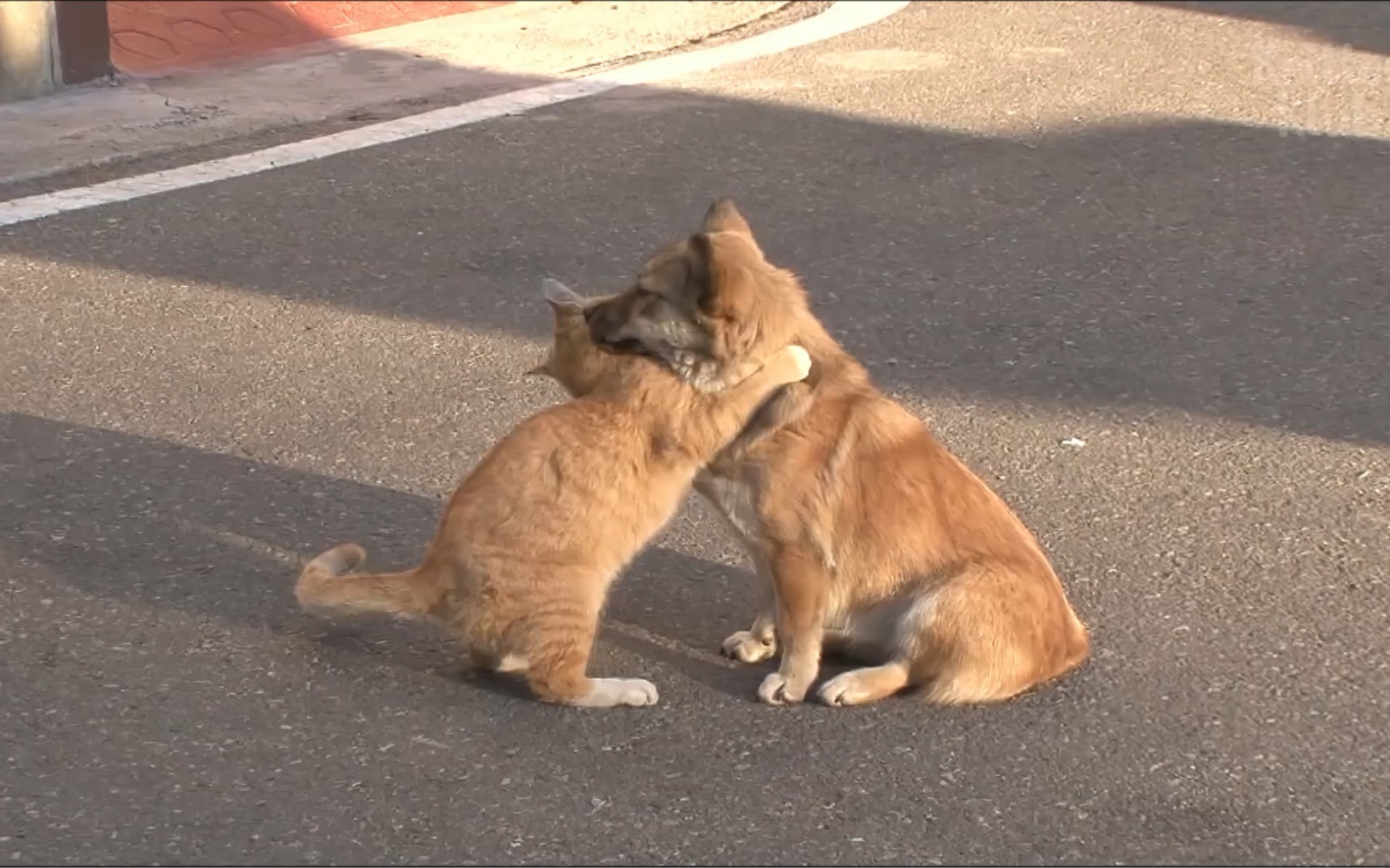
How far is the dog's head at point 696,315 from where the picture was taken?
4320 millimetres

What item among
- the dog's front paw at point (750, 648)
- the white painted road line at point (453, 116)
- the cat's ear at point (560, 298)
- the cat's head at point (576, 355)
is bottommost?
the dog's front paw at point (750, 648)

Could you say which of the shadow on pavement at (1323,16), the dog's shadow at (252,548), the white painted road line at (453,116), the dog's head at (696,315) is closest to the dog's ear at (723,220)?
the dog's head at (696,315)

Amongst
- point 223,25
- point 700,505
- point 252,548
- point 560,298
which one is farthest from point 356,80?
point 560,298

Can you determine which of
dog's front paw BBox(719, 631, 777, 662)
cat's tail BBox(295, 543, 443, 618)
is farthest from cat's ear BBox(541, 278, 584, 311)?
dog's front paw BBox(719, 631, 777, 662)

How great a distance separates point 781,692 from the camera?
4242mm

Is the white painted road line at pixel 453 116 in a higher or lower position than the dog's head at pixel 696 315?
lower

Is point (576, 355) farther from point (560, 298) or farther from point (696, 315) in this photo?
point (696, 315)

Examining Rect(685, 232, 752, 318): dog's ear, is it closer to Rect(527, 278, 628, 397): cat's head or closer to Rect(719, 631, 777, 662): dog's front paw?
Rect(527, 278, 628, 397): cat's head

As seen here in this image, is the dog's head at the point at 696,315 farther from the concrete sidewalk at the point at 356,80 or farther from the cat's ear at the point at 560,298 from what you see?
the concrete sidewalk at the point at 356,80

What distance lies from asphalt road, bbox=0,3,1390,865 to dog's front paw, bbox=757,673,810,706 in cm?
4

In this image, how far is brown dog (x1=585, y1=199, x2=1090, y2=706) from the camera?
4.18 m

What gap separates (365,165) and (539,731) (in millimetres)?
4669

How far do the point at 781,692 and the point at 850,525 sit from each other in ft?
1.30

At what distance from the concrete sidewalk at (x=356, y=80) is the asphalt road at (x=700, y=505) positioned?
25.8 inches
